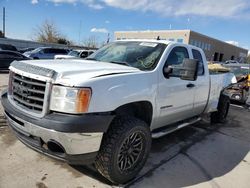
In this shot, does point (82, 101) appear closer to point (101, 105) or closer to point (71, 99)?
point (71, 99)

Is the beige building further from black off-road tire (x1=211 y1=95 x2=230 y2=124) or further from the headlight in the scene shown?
the headlight

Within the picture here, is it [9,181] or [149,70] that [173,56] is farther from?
[9,181]

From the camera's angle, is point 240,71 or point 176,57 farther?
point 240,71

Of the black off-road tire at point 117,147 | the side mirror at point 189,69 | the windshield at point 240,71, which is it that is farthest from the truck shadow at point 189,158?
the windshield at point 240,71

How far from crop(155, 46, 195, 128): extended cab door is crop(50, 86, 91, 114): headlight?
4.58 feet

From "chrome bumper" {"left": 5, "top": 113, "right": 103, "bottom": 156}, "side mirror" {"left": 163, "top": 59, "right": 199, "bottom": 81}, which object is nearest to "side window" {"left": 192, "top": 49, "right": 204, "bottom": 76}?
"side mirror" {"left": 163, "top": 59, "right": 199, "bottom": 81}

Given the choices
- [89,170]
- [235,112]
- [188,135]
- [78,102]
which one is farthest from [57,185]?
[235,112]

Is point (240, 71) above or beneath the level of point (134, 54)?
beneath

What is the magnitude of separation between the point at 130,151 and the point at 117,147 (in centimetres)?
39

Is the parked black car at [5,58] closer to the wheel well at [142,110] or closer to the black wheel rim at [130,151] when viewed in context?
the wheel well at [142,110]

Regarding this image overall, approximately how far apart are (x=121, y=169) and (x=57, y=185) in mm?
816

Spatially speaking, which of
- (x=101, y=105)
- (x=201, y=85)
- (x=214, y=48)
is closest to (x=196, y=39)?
(x=214, y=48)

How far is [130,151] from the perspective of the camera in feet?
11.3

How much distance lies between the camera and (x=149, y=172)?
377 cm
